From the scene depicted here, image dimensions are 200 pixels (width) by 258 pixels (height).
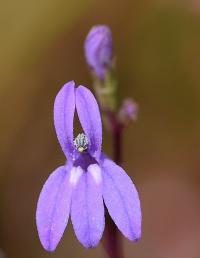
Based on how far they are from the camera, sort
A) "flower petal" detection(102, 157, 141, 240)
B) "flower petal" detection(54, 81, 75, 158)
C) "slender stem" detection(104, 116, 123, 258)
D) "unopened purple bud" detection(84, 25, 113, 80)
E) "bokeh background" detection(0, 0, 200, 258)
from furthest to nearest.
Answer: "bokeh background" detection(0, 0, 200, 258) < "unopened purple bud" detection(84, 25, 113, 80) < "slender stem" detection(104, 116, 123, 258) < "flower petal" detection(54, 81, 75, 158) < "flower petal" detection(102, 157, 141, 240)

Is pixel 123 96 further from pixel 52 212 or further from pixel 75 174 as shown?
pixel 52 212

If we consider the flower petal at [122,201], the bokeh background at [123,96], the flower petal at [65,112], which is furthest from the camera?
Answer: the bokeh background at [123,96]

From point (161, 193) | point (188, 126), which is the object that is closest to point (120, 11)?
point (188, 126)

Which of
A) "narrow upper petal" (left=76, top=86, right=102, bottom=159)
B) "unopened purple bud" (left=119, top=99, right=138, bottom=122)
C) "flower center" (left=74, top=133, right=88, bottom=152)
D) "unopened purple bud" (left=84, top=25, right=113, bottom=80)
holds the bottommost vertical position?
"flower center" (left=74, top=133, right=88, bottom=152)

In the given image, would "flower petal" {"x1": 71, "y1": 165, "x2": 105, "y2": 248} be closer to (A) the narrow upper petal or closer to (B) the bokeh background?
(A) the narrow upper petal

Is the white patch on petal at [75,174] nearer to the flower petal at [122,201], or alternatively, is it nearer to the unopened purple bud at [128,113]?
the flower petal at [122,201]

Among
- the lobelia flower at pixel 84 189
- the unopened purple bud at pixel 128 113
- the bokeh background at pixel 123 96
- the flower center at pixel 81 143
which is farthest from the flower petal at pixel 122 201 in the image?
the bokeh background at pixel 123 96

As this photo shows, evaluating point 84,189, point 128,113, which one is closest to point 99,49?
point 128,113

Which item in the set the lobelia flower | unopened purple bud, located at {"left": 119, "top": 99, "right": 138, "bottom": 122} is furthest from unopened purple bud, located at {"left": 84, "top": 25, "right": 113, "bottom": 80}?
the lobelia flower

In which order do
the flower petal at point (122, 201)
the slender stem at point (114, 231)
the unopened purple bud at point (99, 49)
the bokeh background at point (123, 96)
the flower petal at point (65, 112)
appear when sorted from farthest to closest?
1. the bokeh background at point (123, 96)
2. the unopened purple bud at point (99, 49)
3. the slender stem at point (114, 231)
4. the flower petal at point (65, 112)
5. the flower petal at point (122, 201)
